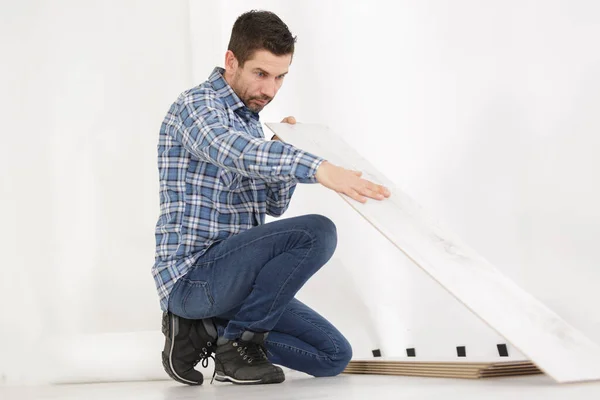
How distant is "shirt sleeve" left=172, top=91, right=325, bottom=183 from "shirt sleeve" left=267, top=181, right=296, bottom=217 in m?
0.35

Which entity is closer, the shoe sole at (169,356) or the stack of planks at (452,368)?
the stack of planks at (452,368)

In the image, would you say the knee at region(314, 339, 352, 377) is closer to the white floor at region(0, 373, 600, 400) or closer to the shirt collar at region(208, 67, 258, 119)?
the white floor at region(0, 373, 600, 400)

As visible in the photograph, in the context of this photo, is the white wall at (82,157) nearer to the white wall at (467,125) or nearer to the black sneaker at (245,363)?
the white wall at (467,125)

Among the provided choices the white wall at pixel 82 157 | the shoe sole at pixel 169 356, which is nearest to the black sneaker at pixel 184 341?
the shoe sole at pixel 169 356

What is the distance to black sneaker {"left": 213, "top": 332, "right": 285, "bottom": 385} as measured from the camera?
237 centimetres

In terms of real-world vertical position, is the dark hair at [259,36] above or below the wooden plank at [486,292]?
above

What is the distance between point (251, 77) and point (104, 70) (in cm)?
156

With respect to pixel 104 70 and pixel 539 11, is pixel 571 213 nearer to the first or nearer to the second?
pixel 539 11

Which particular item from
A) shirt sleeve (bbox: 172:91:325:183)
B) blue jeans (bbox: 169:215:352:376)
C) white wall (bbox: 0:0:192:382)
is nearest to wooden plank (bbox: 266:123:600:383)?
shirt sleeve (bbox: 172:91:325:183)

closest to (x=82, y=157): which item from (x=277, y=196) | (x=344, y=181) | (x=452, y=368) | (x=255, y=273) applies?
(x=277, y=196)

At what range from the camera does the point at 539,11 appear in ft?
9.45

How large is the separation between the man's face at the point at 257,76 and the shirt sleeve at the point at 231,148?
11 centimetres

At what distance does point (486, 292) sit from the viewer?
74.9 inches

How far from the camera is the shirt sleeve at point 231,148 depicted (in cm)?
202
